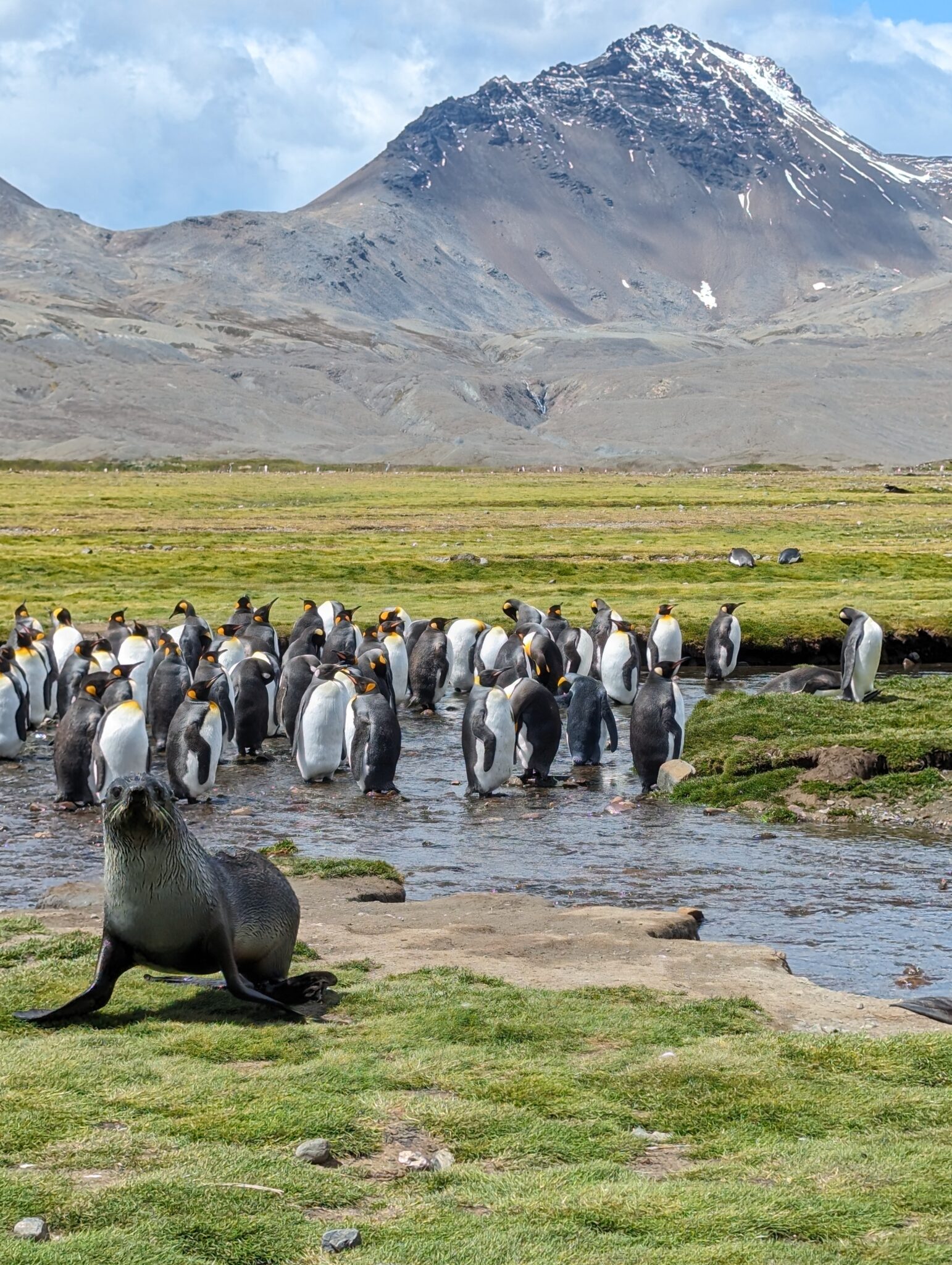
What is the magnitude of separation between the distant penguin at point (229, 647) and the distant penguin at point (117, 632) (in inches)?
51.8

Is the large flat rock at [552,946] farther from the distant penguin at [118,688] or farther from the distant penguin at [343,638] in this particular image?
the distant penguin at [343,638]

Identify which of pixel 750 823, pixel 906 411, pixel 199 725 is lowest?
pixel 750 823

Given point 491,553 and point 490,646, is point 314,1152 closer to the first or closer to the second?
point 490,646

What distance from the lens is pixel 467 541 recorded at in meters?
47.6

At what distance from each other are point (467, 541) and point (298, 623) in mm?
24934

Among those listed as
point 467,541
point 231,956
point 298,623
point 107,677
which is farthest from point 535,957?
point 467,541

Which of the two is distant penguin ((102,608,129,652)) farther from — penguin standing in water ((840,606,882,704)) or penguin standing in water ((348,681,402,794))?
penguin standing in water ((840,606,882,704))

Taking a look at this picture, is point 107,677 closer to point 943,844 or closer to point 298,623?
point 298,623

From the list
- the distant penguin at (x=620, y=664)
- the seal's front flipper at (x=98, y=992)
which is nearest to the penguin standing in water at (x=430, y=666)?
the distant penguin at (x=620, y=664)

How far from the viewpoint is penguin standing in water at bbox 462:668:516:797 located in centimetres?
1591

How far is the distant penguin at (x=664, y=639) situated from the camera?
22906 millimetres

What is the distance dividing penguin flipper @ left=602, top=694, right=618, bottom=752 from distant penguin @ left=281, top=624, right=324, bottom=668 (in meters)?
4.32

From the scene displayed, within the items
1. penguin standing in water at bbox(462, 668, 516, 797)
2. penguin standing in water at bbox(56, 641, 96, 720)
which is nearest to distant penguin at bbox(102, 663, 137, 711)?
penguin standing in water at bbox(56, 641, 96, 720)

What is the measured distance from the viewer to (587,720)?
57.5 ft
